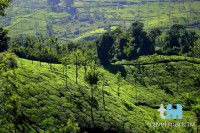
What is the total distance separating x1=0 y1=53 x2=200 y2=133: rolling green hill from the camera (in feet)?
350

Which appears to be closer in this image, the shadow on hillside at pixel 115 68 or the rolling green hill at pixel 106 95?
the rolling green hill at pixel 106 95

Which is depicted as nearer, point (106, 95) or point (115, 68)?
point (106, 95)

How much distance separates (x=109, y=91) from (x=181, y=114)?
1509 inches

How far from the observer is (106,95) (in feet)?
457

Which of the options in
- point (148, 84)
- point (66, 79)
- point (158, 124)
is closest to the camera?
point (158, 124)

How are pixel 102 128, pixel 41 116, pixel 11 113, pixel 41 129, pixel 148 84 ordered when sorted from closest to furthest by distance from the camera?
pixel 11 113
pixel 41 129
pixel 41 116
pixel 102 128
pixel 148 84

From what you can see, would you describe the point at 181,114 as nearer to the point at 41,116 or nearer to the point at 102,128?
the point at 102,128

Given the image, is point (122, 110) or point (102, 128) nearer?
point (102, 128)

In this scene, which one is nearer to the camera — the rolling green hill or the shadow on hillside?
the rolling green hill

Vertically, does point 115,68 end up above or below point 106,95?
above

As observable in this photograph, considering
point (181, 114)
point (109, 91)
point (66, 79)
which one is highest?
point (66, 79)

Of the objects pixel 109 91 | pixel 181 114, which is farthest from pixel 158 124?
pixel 109 91

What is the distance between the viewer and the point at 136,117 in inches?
5010

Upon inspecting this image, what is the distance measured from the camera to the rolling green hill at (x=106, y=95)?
107 metres
